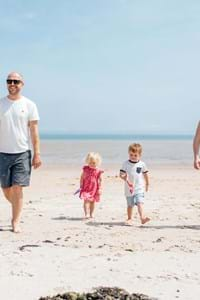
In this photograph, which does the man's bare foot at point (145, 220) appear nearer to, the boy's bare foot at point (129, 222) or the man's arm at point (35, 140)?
the boy's bare foot at point (129, 222)

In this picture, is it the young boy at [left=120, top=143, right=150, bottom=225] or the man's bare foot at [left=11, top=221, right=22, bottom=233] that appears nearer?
the man's bare foot at [left=11, top=221, right=22, bottom=233]

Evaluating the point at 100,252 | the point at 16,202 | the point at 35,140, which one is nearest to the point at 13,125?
the point at 35,140

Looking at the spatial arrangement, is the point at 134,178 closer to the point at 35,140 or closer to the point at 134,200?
the point at 134,200

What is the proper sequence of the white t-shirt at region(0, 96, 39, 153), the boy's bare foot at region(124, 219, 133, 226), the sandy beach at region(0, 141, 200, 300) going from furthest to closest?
the boy's bare foot at region(124, 219, 133, 226) → the white t-shirt at region(0, 96, 39, 153) → the sandy beach at region(0, 141, 200, 300)

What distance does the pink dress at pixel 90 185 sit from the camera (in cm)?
832

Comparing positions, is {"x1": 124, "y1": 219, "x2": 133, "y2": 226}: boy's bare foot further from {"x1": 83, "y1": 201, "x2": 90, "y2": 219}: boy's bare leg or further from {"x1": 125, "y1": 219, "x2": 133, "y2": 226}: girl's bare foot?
{"x1": 83, "y1": 201, "x2": 90, "y2": 219}: boy's bare leg

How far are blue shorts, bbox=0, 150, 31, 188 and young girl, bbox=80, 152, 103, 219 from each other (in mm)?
1821

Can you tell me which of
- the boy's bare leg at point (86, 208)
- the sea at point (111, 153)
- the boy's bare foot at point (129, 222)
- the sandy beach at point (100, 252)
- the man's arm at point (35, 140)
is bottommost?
the sandy beach at point (100, 252)

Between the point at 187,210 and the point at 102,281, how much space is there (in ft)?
15.4

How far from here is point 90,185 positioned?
334 inches

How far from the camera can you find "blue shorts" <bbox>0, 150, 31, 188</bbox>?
6.63 m

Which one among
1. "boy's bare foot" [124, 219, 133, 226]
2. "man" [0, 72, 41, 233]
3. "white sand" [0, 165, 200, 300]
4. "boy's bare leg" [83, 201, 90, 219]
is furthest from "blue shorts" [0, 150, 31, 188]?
"boy's bare leg" [83, 201, 90, 219]

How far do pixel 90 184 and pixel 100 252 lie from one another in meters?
3.11

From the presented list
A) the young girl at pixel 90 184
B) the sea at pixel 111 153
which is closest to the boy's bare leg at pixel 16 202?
the young girl at pixel 90 184
